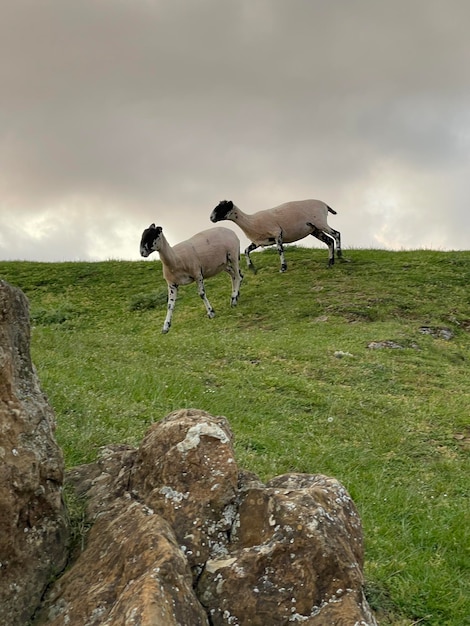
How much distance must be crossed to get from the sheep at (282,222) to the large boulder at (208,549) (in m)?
19.7

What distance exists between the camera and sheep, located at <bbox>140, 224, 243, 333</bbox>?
18859 millimetres

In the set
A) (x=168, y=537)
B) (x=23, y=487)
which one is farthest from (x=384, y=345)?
(x=23, y=487)

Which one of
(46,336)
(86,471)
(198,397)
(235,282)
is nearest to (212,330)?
(235,282)

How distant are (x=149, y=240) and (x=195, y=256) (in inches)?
104

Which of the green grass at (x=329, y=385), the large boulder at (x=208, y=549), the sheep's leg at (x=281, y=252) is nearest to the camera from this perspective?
the large boulder at (x=208, y=549)

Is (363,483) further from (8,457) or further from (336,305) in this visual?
(336,305)

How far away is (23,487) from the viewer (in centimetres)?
385

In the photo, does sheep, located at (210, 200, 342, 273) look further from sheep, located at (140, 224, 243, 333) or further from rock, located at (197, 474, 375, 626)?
rock, located at (197, 474, 375, 626)

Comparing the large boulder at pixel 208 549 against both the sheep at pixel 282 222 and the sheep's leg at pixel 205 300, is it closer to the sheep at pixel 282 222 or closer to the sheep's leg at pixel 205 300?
the sheep's leg at pixel 205 300

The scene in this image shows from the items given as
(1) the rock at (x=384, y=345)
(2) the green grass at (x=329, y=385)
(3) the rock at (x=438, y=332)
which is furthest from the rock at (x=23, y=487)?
(3) the rock at (x=438, y=332)

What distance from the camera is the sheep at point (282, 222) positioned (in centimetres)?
2409

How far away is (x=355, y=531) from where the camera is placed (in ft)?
13.6

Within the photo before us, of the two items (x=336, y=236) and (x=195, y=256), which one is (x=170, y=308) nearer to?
(x=195, y=256)

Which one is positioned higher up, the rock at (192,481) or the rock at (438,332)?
the rock at (438,332)
